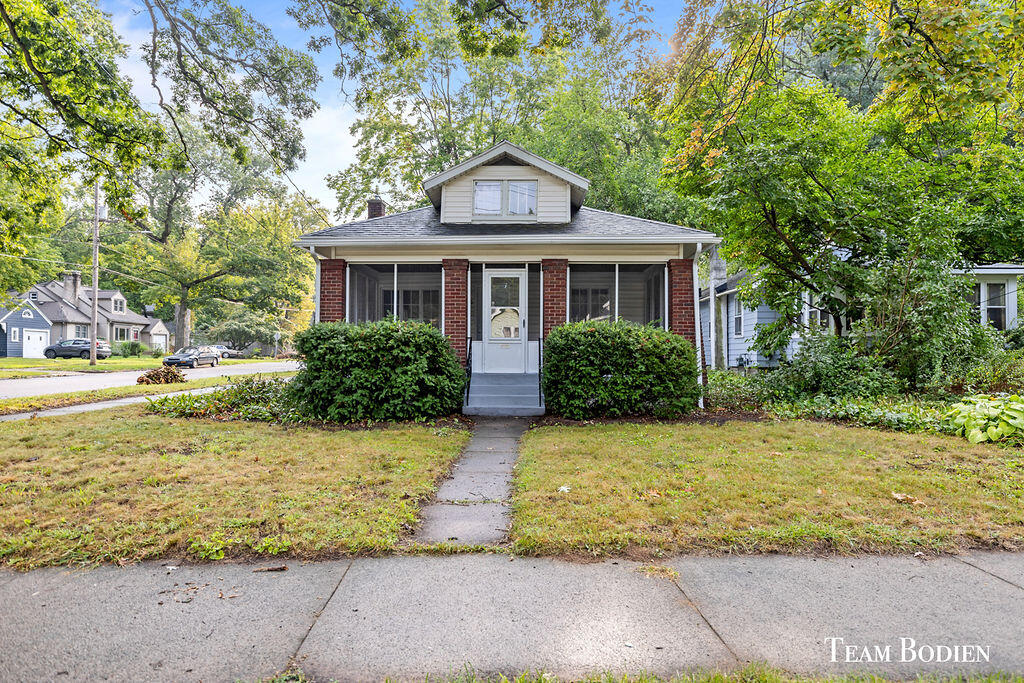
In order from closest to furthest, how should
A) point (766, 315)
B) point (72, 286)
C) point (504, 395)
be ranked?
point (504, 395) < point (766, 315) < point (72, 286)

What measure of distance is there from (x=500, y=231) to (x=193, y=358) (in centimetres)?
2665

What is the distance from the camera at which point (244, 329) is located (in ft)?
155

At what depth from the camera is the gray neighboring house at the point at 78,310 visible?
130 feet

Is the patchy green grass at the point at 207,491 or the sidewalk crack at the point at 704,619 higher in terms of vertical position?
the patchy green grass at the point at 207,491

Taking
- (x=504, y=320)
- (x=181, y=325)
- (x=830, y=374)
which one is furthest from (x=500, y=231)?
(x=181, y=325)

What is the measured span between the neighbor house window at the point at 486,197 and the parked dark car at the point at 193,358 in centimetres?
2186

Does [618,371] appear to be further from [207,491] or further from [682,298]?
[207,491]

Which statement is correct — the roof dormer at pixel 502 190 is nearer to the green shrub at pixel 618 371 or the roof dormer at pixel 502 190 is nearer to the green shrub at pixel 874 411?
the green shrub at pixel 618 371

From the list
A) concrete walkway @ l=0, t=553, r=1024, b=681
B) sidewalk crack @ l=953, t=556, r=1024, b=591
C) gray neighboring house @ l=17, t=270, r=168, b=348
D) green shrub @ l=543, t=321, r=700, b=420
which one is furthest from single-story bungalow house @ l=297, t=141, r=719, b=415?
gray neighboring house @ l=17, t=270, r=168, b=348

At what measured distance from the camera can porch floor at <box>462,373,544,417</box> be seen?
8852 mm

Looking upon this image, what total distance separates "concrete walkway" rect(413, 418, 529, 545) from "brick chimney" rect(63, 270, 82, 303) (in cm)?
5048

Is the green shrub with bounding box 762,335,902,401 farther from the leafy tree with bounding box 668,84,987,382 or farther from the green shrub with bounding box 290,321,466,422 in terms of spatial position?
the green shrub with bounding box 290,321,466,422

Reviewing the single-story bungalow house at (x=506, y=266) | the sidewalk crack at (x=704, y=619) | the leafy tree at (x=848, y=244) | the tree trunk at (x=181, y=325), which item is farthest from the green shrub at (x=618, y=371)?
the tree trunk at (x=181, y=325)

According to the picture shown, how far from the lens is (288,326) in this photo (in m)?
54.1
